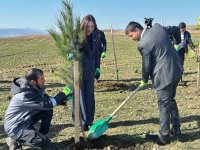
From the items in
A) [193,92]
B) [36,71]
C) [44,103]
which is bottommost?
[193,92]

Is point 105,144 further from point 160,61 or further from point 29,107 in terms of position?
point 160,61

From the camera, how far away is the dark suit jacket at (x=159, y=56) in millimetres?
5793

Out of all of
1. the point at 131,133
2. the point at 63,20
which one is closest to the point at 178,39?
the point at 131,133

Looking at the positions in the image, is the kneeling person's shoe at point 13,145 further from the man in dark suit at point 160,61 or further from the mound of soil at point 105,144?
the man in dark suit at point 160,61

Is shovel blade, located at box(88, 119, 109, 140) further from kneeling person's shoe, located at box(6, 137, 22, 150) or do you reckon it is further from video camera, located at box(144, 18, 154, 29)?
video camera, located at box(144, 18, 154, 29)

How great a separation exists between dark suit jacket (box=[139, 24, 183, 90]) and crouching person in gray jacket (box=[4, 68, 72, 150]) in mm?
1248

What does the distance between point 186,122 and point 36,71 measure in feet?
11.1

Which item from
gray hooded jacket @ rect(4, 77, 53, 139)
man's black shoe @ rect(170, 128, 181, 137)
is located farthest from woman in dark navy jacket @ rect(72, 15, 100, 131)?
man's black shoe @ rect(170, 128, 181, 137)

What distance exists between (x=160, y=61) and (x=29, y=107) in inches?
79.0

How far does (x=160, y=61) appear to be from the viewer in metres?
5.86

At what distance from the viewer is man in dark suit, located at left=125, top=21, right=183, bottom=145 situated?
19.1 ft

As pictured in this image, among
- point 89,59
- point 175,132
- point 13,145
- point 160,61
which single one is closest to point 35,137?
point 13,145

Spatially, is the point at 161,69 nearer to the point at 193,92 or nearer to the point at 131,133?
the point at 131,133

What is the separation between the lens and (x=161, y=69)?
19.3ft
